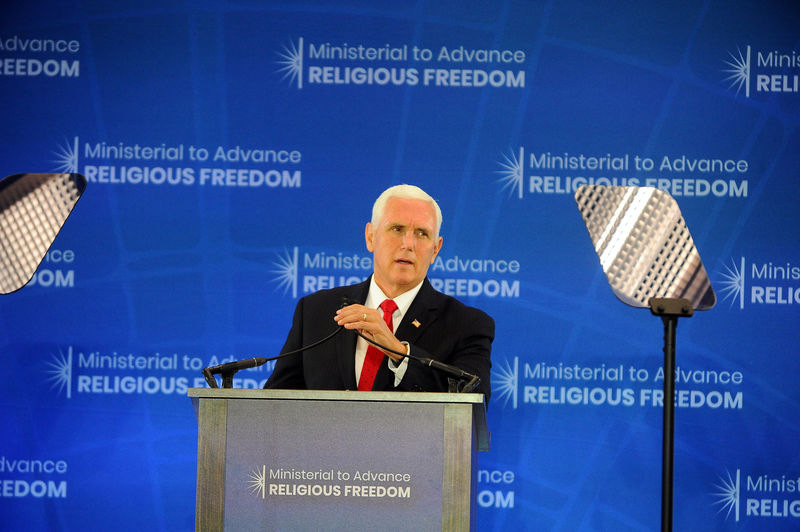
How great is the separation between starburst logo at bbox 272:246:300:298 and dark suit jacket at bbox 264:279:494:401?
3.34 ft

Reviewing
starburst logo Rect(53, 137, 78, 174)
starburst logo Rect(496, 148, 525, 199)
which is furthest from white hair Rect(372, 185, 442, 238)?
starburst logo Rect(53, 137, 78, 174)

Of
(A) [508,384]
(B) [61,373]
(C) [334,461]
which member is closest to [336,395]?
(C) [334,461]

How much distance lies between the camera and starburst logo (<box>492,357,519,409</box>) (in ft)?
14.8

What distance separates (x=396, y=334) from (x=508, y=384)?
1282 millimetres

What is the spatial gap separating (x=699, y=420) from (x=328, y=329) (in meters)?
1.95

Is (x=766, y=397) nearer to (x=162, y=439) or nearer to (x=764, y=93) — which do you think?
(x=764, y=93)

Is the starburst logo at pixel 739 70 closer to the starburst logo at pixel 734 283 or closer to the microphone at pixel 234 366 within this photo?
the starburst logo at pixel 734 283

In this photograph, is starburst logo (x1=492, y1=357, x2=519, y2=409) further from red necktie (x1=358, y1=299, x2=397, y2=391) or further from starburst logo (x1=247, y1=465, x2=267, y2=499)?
starburst logo (x1=247, y1=465, x2=267, y2=499)

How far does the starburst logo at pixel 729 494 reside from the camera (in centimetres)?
438

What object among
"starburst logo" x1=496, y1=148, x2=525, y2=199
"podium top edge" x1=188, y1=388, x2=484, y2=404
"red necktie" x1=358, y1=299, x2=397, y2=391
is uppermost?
"starburst logo" x1=496, y1=148, x2=525, y2=199

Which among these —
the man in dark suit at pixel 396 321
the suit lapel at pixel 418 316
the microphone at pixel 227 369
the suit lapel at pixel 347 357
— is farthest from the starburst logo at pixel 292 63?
the microphone at pixel 227 369

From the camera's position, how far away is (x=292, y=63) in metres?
4.71

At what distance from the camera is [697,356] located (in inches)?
176

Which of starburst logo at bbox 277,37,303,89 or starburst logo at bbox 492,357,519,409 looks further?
starburst logo at bbox 277,37,303,89
